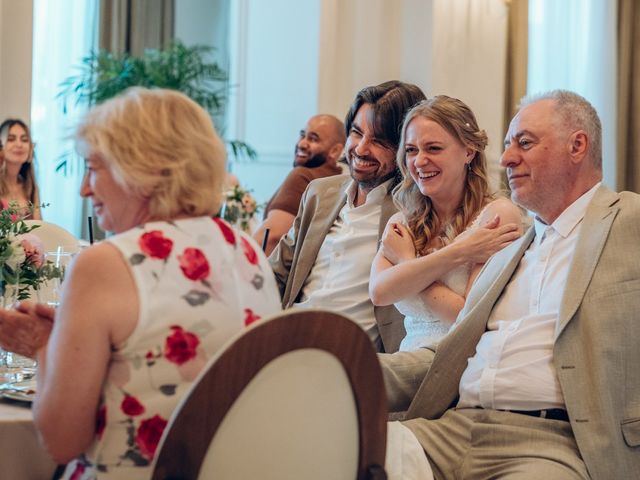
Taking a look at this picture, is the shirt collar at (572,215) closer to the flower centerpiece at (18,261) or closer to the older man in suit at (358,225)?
the older man in suit at (358,225)

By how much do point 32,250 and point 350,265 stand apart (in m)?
1.16

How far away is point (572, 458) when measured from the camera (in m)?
1.98

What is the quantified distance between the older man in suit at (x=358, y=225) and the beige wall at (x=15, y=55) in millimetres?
2654

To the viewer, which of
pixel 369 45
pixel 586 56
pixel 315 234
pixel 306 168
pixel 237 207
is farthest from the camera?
pixel 586 56

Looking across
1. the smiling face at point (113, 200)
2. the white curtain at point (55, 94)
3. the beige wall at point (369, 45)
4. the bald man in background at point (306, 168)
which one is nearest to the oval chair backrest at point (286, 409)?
the smiling face at point (113, 200)

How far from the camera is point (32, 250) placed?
2.09 meters

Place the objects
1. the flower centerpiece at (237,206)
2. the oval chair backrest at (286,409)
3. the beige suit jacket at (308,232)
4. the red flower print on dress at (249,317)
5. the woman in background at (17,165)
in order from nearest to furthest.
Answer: the oval chair backrest at (286,409) → the red flower print on dress at (249,317) → the beige suit jacket at (308,232) → the flower centerpiece at (237,206) → the woman in background at (17,165)

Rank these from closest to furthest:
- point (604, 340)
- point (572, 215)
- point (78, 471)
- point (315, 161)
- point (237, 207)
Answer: point (78, 471) < point (604, 340) < point (572, 215) < point (237, 207) < point (315, 161)

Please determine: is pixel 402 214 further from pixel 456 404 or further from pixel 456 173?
pixel 456 404

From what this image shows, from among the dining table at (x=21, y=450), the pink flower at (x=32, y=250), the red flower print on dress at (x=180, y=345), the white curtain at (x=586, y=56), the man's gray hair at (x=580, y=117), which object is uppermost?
the white curtain at (x=586, y=56)

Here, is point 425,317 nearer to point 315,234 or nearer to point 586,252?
point 315,234

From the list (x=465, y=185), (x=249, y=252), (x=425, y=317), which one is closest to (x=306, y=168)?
(x=465, y=185)

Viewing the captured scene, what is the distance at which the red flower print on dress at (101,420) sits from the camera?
142 centimetres

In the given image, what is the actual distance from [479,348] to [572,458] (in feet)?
1.25
